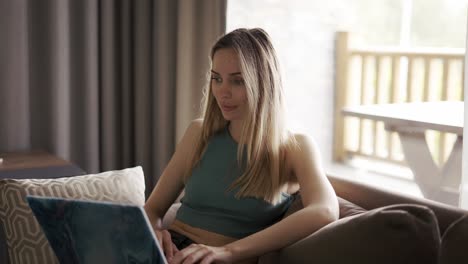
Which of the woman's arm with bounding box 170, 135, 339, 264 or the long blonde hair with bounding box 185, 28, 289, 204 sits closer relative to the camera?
the woman's arm with bounding box 170, 135, 339, 264

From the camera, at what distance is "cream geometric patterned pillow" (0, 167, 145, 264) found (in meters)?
1.68

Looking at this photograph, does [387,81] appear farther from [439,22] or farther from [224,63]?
[224,63]

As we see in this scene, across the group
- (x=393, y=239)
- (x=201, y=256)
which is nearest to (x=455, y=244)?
(x=393, y=239)

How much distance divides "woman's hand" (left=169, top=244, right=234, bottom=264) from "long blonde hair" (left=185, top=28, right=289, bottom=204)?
245 mm

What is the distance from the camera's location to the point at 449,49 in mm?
4414

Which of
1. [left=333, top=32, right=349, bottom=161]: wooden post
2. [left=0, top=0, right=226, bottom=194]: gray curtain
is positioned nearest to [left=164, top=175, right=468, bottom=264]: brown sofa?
[left=0, top=0, right=226, bottom=194]: gray curtain

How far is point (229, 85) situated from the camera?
67.4 inches

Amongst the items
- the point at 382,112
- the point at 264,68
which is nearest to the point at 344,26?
the point at 382,112

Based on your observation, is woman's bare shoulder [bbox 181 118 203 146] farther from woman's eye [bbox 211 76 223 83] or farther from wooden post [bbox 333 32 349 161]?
wooden post [bbox 333 32 349 161]

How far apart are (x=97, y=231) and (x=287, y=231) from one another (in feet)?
1.68

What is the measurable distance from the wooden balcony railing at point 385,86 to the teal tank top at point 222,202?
2.79m

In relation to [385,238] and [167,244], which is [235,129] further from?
[385,238]

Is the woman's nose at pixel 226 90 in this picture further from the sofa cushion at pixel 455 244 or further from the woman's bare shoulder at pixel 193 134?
the sofa cushion at pixel 455 244

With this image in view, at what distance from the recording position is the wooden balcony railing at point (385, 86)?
14.4 feet
